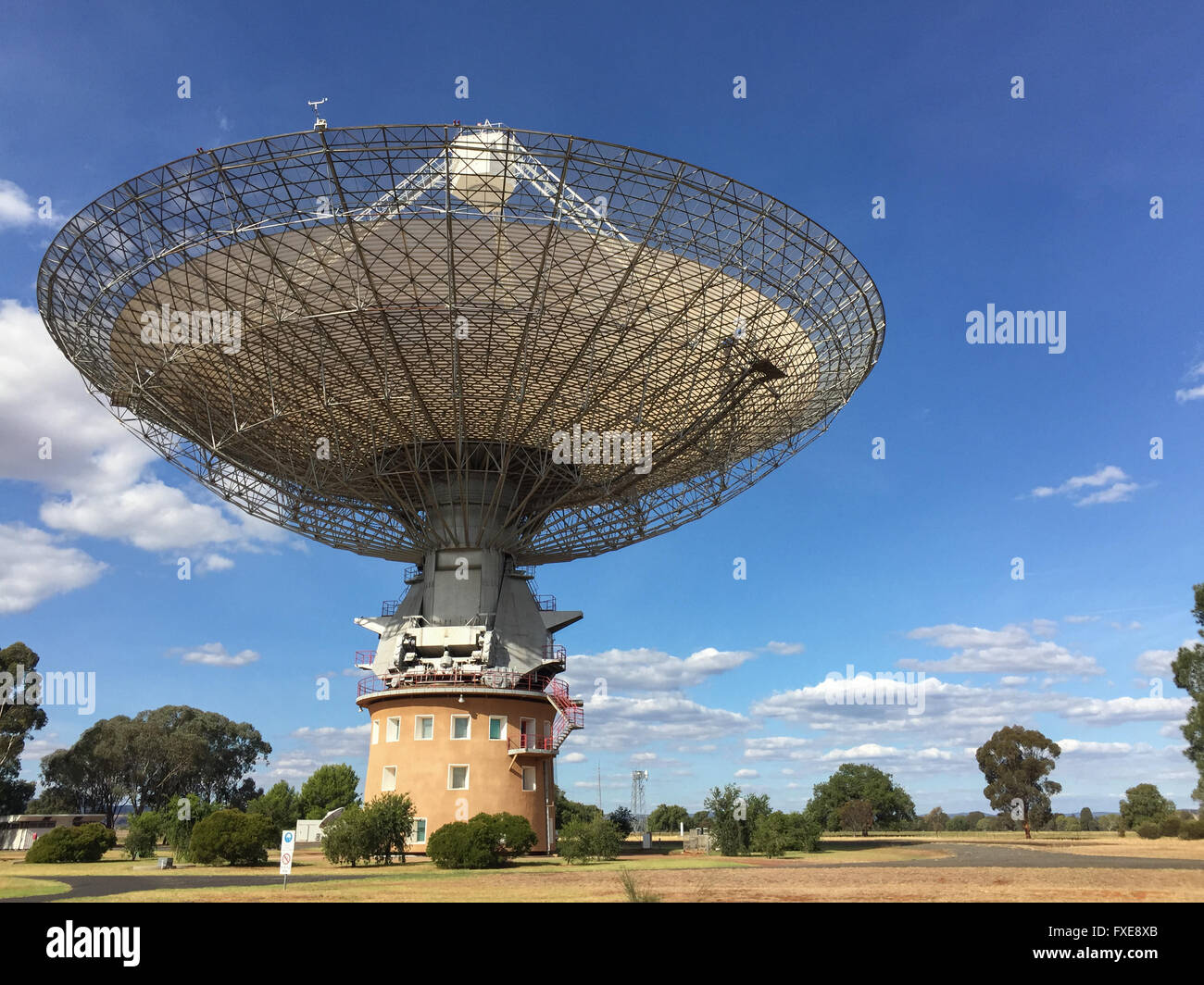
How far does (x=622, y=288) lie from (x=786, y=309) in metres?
6.79

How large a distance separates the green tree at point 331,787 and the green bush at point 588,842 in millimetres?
42724

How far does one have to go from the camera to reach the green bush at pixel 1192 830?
56.9 m

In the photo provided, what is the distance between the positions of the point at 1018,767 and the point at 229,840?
266 feet

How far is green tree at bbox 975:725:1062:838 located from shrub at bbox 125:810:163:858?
7800 centimetres

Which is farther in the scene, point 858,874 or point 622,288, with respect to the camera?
point 622,288

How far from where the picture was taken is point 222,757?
346 ft

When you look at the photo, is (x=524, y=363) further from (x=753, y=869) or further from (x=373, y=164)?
(x=753, y=869)

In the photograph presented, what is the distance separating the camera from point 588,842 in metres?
38.6

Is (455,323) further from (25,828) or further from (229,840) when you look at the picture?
(25,828)

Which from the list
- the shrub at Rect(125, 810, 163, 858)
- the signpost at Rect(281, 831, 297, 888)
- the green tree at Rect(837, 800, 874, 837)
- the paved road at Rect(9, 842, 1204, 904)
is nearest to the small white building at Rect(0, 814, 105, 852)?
the shrub at Rect(125, 810, 163, 858)

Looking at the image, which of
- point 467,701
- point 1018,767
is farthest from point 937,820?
point 467,701

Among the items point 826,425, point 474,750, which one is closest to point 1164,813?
point 826,425
